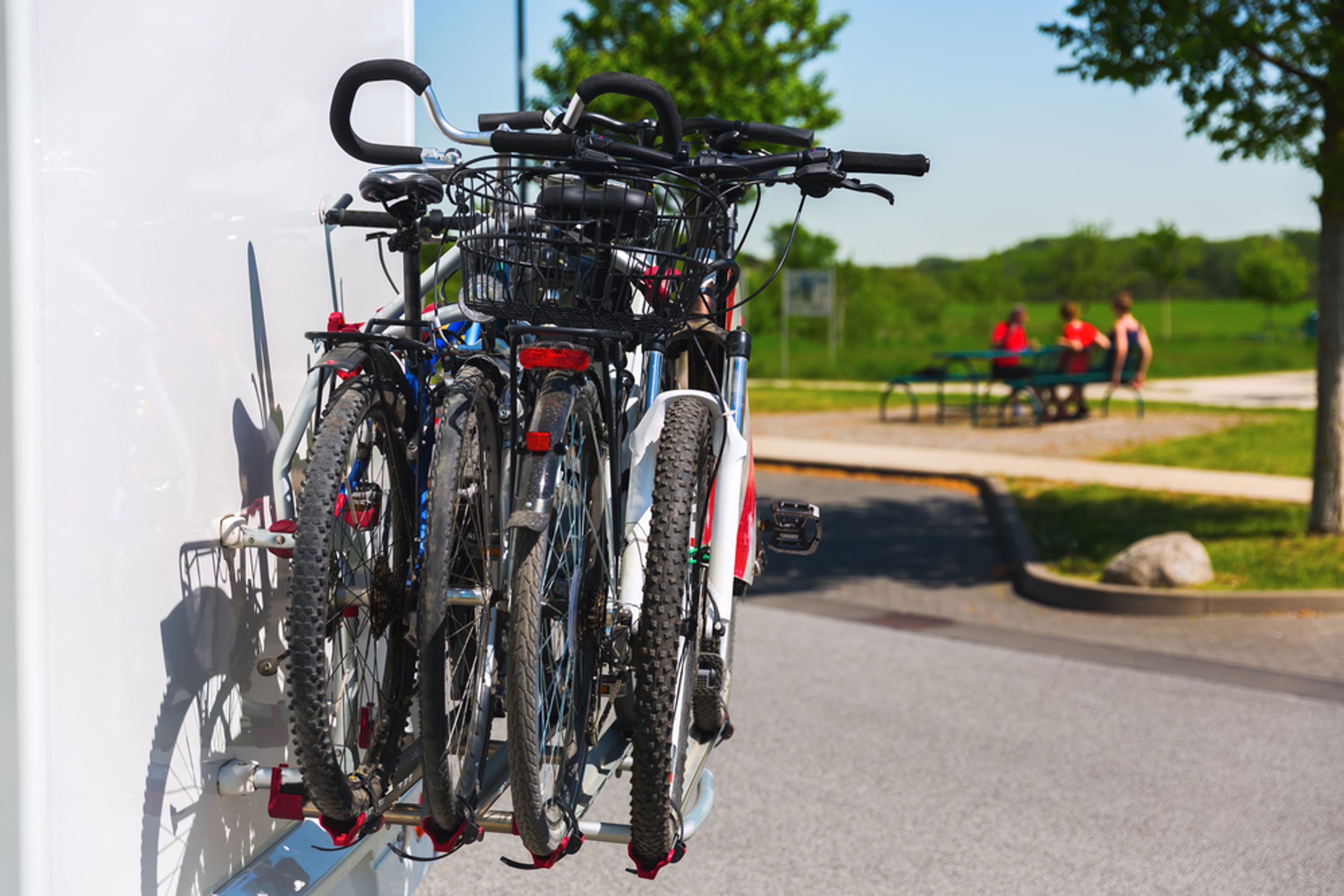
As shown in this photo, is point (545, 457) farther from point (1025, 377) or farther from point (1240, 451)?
point (1025, 377)

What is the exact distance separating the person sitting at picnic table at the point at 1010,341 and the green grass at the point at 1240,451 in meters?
2.87

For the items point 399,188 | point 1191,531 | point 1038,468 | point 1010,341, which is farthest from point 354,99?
point 1010,341

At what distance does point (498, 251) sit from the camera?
2.47m

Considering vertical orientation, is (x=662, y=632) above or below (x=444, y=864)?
above

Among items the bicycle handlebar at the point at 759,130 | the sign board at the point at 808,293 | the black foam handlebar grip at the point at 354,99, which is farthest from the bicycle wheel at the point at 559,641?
the sign board at the point at 808,293

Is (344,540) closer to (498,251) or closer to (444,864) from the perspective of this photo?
(498,251)

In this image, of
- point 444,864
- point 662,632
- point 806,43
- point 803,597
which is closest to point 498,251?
point 662,632

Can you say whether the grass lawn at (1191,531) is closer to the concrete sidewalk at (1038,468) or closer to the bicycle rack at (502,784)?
the concrete sidewalk at (1038,468)

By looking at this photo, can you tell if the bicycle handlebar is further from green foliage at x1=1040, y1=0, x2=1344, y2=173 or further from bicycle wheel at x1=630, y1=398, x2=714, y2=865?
green foliage at x1=1040, y1=0, x2=1344, y2=173

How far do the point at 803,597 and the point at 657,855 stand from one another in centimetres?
592

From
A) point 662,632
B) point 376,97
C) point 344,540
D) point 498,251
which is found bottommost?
point 662,632

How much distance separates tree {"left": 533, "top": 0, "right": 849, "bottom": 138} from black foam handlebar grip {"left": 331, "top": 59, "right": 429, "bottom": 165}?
13875 millimetres

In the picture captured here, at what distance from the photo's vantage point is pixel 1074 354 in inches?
690

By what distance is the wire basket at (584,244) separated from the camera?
2.42 metres
